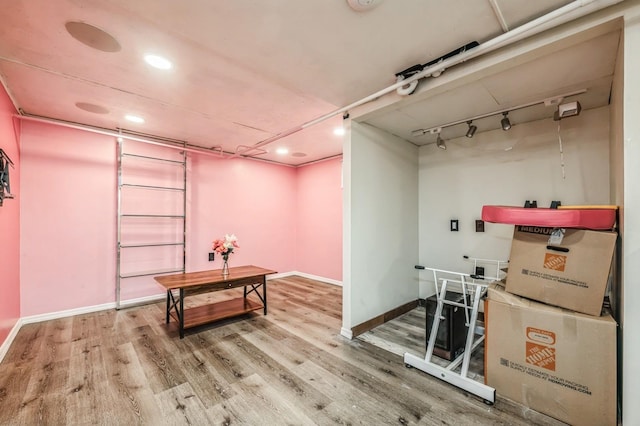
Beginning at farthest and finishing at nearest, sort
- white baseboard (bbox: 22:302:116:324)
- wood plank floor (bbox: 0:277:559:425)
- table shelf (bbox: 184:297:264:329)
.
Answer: white baseboard (bbox: 22:302:116:324), table shelf (bbox: 184:297:264:329), wood plank floor (bbox: 0:277:559:425)

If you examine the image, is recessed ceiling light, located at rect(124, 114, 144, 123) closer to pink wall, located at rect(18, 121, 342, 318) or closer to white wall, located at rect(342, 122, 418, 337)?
pink wall, located at rect(18, 121, 342, 318)

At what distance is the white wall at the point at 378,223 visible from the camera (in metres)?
2.91

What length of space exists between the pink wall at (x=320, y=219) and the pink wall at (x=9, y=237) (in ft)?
14.1

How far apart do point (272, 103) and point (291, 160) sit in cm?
274

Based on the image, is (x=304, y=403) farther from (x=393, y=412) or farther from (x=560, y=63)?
(x=560, y=63)

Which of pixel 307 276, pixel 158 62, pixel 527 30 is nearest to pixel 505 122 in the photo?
pixel 527 30

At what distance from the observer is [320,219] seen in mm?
5672

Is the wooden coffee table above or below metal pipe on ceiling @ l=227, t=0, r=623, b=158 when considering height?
below

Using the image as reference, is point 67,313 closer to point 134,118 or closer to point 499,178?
point 134,118

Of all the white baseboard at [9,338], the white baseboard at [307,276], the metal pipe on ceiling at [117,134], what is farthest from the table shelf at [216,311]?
the metal pipe on ceiling at [117,134]

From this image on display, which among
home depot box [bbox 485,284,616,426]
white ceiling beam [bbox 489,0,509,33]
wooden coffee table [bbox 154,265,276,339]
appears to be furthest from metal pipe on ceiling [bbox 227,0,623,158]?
wooden coffee table [bbox 154,265,276,339]

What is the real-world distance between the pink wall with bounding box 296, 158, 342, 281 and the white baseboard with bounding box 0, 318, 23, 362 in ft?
14.0

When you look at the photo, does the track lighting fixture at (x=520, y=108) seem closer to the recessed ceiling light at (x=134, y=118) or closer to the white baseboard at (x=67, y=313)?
the recessed ceiling light at (x=134, y=118)

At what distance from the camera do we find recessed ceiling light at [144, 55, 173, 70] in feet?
6.91
